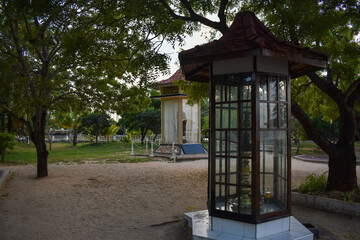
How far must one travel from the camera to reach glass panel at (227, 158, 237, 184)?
456 centimetres

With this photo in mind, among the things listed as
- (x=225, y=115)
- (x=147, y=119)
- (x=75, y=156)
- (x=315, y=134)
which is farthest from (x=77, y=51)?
(x=147, y=119)

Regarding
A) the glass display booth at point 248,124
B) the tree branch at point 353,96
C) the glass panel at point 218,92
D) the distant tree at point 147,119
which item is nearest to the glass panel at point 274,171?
the glass display booth at point 248,124

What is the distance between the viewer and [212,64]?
4.75 metres

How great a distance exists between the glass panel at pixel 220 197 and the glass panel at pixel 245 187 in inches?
12.8

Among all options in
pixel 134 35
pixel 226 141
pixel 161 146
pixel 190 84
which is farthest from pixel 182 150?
pixel 226 141

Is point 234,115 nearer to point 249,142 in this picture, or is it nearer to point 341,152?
point 249,142

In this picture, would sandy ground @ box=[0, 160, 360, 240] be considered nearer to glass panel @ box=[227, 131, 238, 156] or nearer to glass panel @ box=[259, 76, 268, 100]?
glass panel @ box=[227, 131, 238, 156]

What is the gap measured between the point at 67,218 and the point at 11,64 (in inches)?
216

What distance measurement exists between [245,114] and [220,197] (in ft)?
4.55

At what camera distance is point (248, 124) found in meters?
4.43

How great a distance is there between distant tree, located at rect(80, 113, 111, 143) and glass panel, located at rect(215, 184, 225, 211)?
28.1 metres

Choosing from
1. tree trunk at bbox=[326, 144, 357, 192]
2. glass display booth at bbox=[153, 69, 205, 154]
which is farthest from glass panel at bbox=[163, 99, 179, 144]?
tree trunk at bbox=[326, 144, 357, 192]

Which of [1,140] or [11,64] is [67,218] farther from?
[1,140]

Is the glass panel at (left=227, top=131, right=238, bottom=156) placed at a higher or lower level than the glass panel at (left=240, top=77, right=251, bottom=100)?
lower
